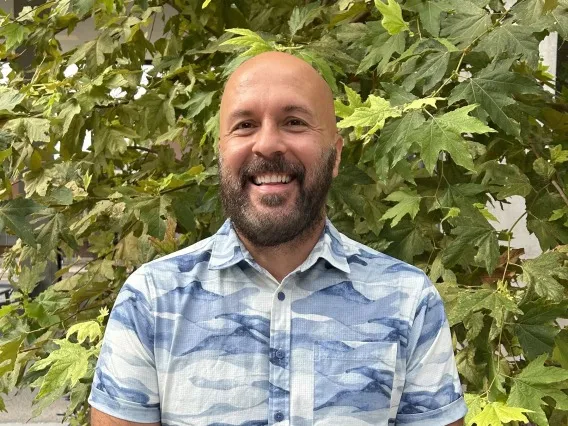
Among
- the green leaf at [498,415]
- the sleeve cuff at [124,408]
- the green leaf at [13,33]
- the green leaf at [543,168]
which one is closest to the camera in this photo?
the sleeve cuff at [124,408]

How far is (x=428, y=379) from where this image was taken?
0.82 m

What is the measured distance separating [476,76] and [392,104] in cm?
13

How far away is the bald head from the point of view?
0.81 m

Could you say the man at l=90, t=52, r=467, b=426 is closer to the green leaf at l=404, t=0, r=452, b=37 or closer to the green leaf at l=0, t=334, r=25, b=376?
the green leaf at l=404, t=0, r=452, b=37

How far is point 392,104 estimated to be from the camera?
3.29 feet

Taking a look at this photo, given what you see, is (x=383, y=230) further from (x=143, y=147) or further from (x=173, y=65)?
(x=143, y=147)

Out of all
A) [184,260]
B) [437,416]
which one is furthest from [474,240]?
[184,260]

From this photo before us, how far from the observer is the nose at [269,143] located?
2.58 ft

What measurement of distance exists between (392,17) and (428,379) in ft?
1.62

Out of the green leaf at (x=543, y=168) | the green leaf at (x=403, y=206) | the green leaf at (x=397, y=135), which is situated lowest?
the green leaf at (x=403, y=206)

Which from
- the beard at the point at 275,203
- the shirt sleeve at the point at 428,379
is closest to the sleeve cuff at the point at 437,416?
the shirt sleeve at the point at 428,379

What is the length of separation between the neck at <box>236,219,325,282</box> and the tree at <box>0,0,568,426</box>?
19 centimetres

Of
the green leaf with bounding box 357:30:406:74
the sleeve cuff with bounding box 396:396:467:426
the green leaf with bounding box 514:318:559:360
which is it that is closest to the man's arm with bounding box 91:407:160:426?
the sleeve cuff with bounding box 396:396:467:426

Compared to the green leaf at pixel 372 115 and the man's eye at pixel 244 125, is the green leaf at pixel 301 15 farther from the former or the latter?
the man's eye at pixel 244 125
